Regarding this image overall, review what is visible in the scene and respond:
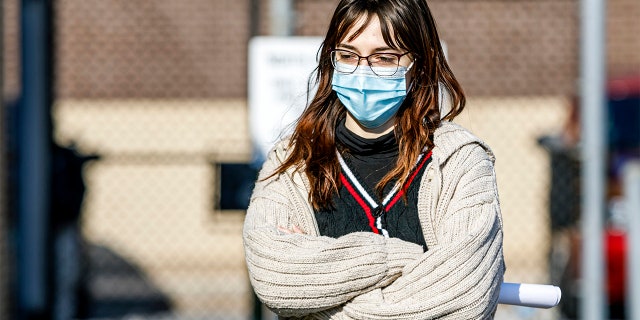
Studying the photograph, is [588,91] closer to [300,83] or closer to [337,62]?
[300,83]

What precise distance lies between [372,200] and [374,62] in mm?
321

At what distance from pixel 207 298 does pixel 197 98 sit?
6.10ft

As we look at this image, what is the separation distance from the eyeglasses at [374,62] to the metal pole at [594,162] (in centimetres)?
262

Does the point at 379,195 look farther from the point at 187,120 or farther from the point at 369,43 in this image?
the point at 187,120

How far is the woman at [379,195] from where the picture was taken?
6.82 ft

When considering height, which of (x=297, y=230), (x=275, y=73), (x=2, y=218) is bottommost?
(x=2, y=218)

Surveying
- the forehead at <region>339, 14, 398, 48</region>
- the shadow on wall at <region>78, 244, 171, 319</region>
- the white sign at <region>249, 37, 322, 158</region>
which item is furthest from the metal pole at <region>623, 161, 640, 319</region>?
the shadow on wall at <region>78, 244, 171, 319</region>

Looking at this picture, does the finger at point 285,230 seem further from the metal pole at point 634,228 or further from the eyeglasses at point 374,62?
the metal pole at point 634,228

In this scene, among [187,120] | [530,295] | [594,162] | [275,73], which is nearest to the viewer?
[530,295]

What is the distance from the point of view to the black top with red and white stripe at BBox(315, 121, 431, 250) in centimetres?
221

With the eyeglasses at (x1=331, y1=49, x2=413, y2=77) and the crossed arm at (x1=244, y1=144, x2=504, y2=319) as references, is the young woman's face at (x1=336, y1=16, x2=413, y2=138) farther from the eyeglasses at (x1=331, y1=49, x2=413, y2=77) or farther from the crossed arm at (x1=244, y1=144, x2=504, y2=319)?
the crossed arm at (x1=244, y1=144, x2=504, y2=319)

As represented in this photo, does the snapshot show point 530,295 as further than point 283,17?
No

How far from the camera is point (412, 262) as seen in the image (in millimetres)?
2092

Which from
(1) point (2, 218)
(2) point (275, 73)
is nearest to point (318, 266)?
(2) point (275, 73)
